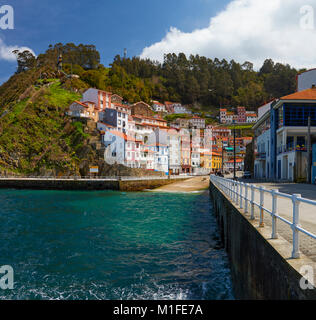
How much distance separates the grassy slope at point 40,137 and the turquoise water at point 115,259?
4963 centimetres

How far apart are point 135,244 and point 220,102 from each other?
16324 cm

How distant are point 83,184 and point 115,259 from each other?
156ft

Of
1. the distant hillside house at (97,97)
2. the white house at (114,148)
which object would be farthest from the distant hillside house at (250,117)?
the white house at (114,148)

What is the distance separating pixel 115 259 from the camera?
41.2 ft

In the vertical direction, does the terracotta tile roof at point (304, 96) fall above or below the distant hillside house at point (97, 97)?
below

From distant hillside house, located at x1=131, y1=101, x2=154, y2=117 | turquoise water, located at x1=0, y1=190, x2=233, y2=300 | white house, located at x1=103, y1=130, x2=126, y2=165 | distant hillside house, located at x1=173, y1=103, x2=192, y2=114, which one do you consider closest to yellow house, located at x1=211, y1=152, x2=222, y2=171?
distant hillside house, located at x1=131, y1=101, x2=154, y2=117

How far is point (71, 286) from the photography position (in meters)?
9.79

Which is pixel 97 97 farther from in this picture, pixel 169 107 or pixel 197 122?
pixel 169 107

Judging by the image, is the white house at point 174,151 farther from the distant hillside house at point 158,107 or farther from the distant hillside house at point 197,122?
the distant hillside house at point 158,107

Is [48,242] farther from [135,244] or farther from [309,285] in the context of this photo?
[309,285]

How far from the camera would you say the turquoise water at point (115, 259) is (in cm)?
951

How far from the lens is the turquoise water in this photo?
9508 mm

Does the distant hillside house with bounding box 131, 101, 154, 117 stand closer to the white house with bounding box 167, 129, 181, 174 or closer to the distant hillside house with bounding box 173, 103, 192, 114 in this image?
the white house with bounding box 167, 129, 181, 174

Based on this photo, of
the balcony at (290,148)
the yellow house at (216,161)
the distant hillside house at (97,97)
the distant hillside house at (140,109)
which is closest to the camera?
the balcony at (290,148)
